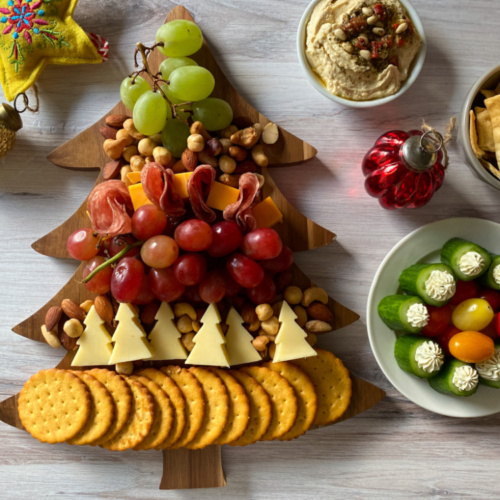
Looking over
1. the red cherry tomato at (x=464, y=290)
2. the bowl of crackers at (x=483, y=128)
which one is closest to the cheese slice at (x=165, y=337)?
the red cherry tomato at (x=464, y=290)

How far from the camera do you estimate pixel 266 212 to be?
3.31 ft

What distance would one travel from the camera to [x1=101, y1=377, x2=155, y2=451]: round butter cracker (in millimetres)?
1001

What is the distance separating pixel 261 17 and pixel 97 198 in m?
0.55

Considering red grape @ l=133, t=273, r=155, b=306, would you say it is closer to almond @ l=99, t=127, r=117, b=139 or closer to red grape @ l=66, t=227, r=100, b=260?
red grape @ l=66, t=227, r=100, b=260

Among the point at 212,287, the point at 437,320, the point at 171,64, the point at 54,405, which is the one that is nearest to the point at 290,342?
the point at 212,287

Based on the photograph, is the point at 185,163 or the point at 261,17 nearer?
the point at 185,163

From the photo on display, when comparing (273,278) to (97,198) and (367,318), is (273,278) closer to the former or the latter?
(367,318)

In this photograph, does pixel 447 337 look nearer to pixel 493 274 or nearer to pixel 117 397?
pixel 493 274

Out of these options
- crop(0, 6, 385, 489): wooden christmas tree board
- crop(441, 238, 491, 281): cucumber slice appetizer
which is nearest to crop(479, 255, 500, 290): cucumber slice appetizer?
crop(441, 238, 491, 281): cucumber slice appetizer

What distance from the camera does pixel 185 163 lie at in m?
0.99

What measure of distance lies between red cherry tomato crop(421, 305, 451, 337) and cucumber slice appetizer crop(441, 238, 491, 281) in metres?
0.08

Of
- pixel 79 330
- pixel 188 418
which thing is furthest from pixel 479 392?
pixel 79 330

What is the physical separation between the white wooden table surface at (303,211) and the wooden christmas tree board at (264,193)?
0.04 meters

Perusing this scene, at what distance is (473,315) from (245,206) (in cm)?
49
